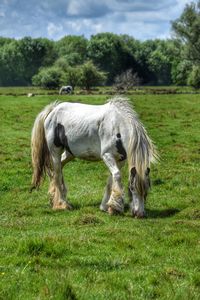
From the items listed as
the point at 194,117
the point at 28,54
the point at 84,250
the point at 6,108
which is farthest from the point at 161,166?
the point at 28,54

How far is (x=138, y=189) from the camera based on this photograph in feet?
41.1

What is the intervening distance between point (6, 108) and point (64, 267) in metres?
31.8

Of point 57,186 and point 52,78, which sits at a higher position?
point 52,78

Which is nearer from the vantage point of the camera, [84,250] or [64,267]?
[64,267]

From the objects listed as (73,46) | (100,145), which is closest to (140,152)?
(100,145)

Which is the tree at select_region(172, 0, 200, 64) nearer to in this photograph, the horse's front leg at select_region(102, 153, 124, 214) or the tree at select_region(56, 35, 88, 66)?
the tree at select_region(56, 35, 88, 66)

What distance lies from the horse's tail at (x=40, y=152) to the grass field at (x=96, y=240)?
0.78m

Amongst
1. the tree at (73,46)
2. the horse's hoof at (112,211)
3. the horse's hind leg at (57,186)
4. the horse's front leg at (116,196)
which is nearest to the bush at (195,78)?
the tree at (73,46)

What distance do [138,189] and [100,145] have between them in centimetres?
173

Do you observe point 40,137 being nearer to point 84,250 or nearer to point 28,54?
point 84,250

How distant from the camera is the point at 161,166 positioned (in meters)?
19.7

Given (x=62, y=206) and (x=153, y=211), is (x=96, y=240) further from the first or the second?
(x=62, y=206)

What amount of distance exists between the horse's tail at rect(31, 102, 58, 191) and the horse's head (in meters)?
2.96

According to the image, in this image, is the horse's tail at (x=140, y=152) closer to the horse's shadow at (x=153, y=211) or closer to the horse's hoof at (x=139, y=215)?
the horse's hoof at (x=139, y=215)
